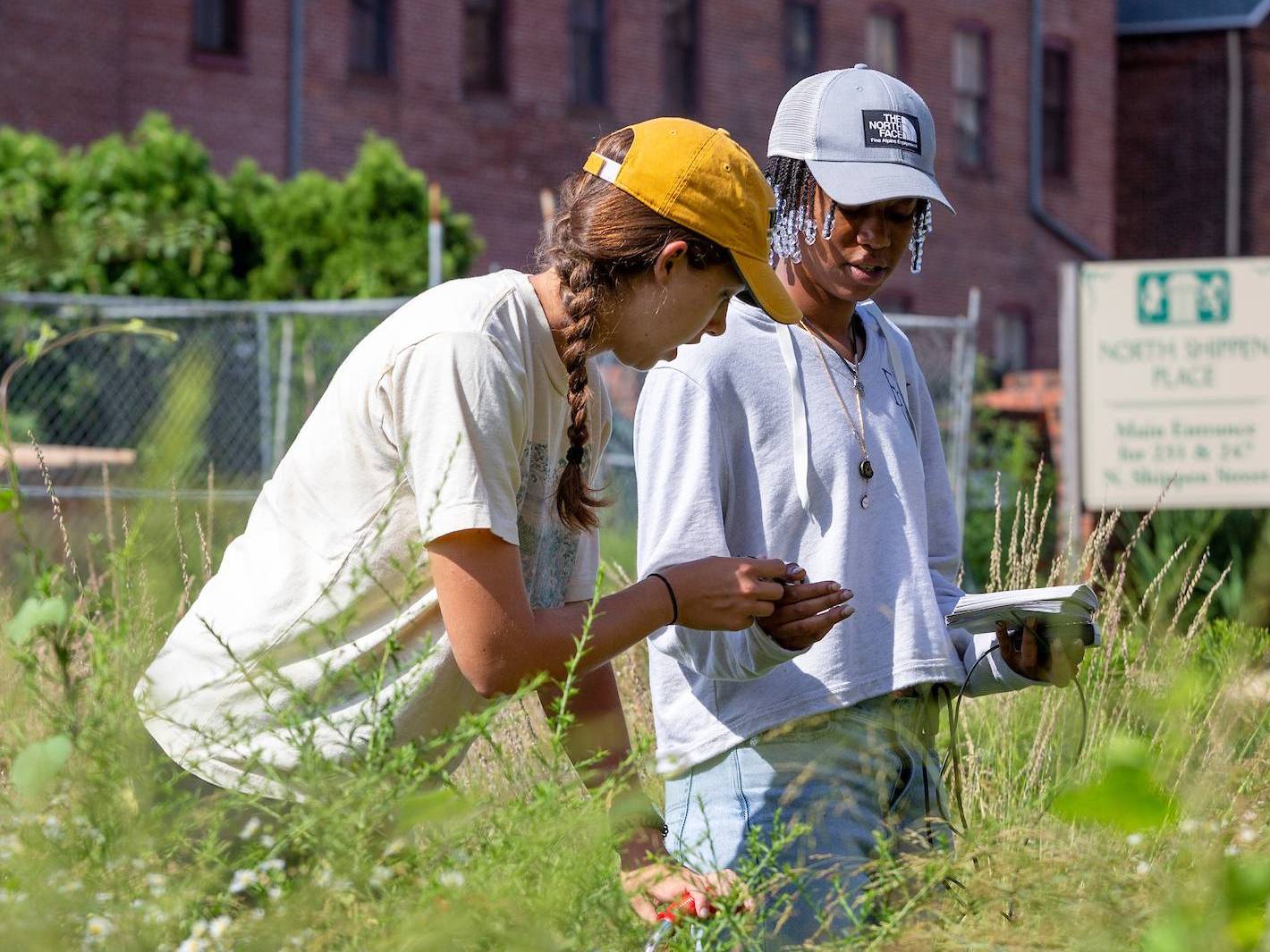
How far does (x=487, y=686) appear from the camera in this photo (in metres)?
2.02

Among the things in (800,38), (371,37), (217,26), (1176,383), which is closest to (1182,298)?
(1176,383)

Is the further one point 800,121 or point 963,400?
point 963,400

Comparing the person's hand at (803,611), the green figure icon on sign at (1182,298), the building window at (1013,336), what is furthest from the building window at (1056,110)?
the person's hand at (803,611)

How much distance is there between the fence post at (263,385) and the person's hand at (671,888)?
25.8 ft

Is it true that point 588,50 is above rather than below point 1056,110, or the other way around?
below

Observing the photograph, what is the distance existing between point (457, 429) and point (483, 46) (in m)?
19.9

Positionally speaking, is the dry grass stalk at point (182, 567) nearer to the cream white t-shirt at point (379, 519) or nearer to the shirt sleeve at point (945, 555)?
the cream white t-shirt at point (379, 519)

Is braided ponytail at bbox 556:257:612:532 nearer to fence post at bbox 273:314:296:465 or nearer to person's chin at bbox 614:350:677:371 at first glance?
person's chin at bbox 614:350:677:371

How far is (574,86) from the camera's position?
72.5ft

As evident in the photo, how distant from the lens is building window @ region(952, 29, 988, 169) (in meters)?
26.8

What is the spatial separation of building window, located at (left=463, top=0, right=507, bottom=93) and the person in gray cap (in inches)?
736

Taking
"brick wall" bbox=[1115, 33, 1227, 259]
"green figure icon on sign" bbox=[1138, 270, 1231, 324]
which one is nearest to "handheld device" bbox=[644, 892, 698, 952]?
"green figure icon on sign" bbox=[1138, 270, 1231, 324]

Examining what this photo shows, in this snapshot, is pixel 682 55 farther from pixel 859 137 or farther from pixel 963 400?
pixel 859 137

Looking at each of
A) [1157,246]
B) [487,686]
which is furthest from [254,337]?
[1157,246]
